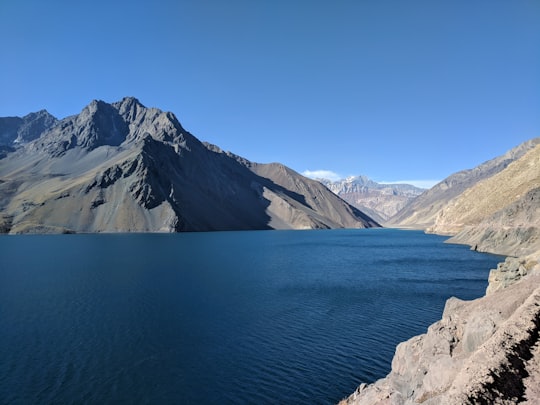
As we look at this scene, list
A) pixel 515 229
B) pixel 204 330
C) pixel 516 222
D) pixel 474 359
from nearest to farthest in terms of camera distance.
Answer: pixel 474 359 < pixel 204 330 < pixel 515 229 < pixel 516 222

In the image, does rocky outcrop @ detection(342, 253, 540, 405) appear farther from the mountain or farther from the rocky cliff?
the mountain

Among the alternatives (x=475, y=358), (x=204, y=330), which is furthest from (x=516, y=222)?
(x=475, y=358)

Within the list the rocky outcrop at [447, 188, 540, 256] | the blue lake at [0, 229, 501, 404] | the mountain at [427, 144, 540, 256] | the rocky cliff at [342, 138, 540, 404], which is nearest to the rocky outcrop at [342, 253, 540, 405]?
the rocky cliff at [342, 138, 540, 404]

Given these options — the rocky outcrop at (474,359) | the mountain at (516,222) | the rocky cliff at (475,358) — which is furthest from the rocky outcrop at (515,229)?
the rocky outcrop at (474,359)

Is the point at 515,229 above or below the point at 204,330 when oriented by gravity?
above

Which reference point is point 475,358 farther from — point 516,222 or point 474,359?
point 516,222

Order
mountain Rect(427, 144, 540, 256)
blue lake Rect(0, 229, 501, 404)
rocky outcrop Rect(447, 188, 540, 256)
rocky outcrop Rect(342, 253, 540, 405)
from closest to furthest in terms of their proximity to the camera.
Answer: rocky outcrop Rect(342, 253, 540, 405)
blue lake Rect(0, 229, 501, 404)
rocky outcrop Rect(447, 188, 540, 256)
mountain Rect(427, 144, 540, 256)

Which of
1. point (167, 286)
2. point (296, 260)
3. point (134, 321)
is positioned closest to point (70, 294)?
point (167, 286)
